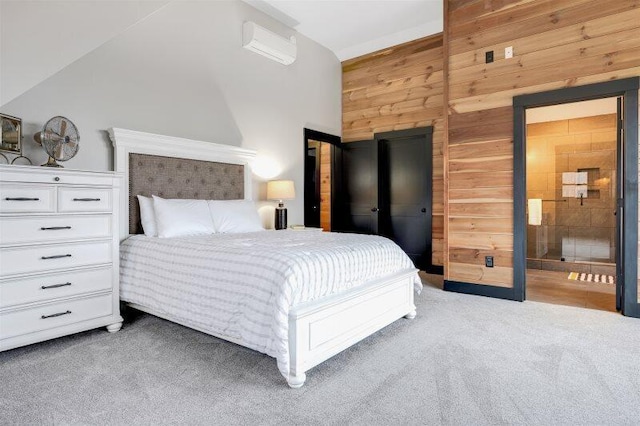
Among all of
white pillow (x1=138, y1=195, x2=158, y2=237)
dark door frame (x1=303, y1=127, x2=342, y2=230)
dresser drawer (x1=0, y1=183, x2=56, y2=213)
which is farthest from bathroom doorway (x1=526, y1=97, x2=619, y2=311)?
dresser drawer (x1=0, y1=183, x2=56, y2=213)

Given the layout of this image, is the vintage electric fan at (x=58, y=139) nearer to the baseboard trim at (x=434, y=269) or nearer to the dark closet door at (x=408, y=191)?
the dark closet door at (x=408, y=191)

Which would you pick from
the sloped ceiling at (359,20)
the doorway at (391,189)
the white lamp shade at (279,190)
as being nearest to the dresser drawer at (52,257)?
the white lamp shade at (279,190)

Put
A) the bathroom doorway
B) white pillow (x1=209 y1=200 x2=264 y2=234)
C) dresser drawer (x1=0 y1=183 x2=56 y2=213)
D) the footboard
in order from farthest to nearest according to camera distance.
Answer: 1. the bathroom doorway
2. white pillow (x1=209 y1=200 x2=264 y2=234)
3. dresser drawer (x1=0 y1=183 x2=56 y2=213)
4. the footboard

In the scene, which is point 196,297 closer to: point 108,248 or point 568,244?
point 108,248

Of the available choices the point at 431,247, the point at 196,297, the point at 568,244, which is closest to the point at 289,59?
the point at 431,247

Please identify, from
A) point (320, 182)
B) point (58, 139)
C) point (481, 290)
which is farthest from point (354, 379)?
point (320, 182)

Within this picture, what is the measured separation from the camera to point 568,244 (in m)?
5.82

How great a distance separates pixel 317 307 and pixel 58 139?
7.74ft

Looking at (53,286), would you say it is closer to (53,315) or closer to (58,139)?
(53,315)

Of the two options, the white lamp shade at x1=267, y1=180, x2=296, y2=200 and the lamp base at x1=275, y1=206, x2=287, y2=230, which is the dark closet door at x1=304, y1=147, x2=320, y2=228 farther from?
the white lamp shade at x1=267, y1=180, x2=296, y2=200

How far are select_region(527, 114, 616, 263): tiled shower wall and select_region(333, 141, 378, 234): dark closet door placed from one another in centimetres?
264

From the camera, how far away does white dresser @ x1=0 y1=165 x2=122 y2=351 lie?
7.58 feet

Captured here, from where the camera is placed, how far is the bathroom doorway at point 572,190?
17.9ft

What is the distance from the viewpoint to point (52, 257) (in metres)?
2.49
